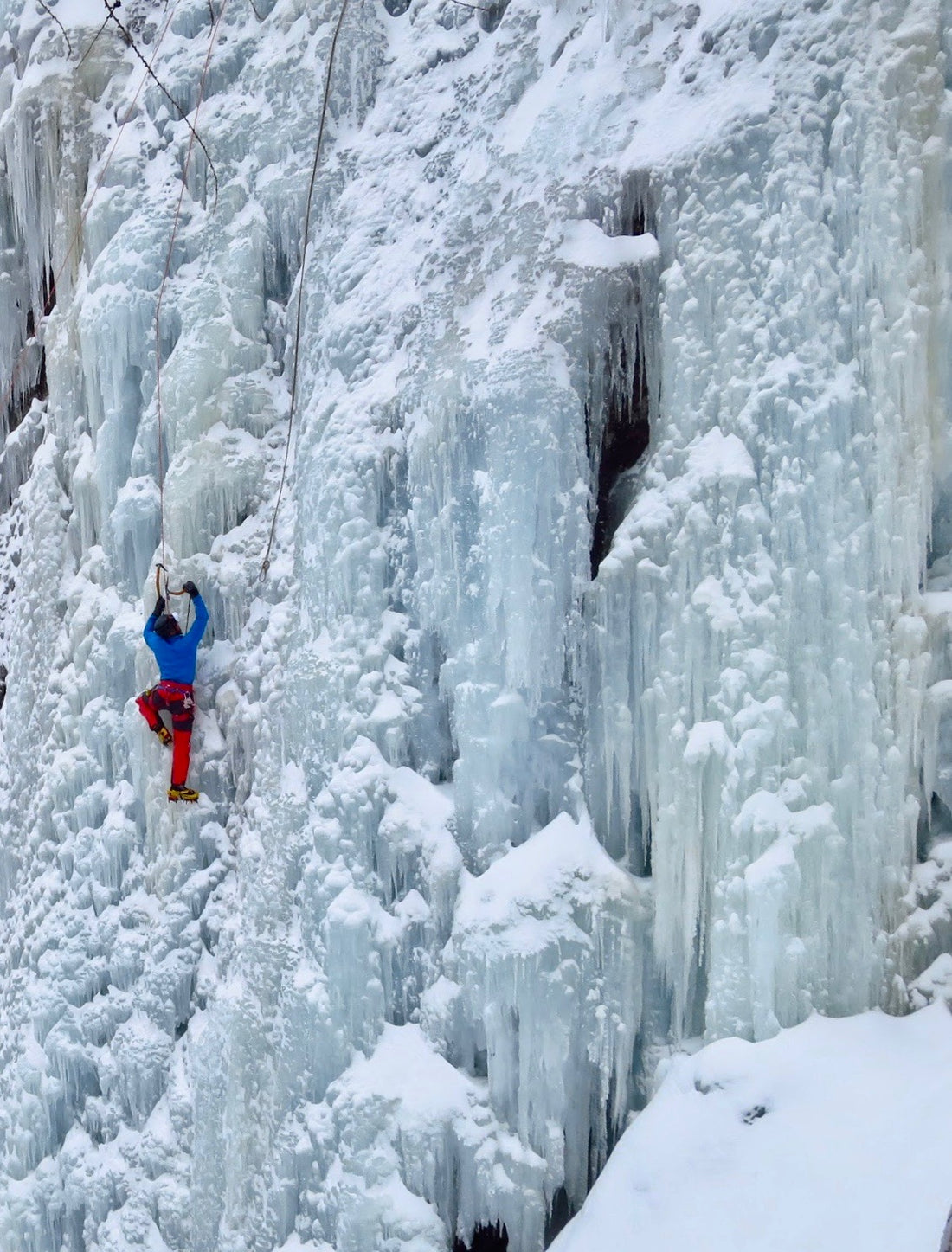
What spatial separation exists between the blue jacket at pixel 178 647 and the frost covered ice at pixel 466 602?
0.14m

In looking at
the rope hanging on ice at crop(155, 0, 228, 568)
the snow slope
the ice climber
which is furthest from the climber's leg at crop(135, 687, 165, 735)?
the snow slope

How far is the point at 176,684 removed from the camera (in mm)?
4266

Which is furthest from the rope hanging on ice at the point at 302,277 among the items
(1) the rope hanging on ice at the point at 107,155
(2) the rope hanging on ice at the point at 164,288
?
(1) the rope hanging on ice at the point at 107,155

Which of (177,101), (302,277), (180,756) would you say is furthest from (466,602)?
(177,101)

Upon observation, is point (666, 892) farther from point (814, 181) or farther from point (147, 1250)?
point (147, 1250)

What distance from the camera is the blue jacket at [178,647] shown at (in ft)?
13.8

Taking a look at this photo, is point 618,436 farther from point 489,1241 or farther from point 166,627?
point 489,1241

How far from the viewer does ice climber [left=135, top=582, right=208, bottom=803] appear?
421cm

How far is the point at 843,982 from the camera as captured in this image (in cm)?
309

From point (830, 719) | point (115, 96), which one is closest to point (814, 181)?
point (830, 719)

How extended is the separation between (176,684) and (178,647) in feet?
0.49

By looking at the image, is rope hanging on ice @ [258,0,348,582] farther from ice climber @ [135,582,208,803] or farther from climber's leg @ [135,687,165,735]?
climber's leg @ [135,687,165,735]

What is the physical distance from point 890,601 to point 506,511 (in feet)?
3.91

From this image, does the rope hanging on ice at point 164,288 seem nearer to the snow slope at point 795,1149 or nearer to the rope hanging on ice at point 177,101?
the rope hanging on ice at point 177,101
